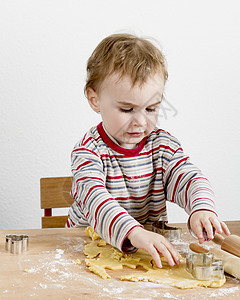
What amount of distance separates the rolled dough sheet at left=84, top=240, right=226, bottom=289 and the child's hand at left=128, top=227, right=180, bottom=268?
0.06 ft

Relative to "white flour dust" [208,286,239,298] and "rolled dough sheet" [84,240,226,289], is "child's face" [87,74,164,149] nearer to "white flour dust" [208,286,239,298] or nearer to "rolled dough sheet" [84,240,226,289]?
"rolled dough sheet" [84,240,226,289]

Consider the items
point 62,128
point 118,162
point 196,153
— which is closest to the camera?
point 118,162

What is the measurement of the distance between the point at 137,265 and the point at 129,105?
1.07 ft

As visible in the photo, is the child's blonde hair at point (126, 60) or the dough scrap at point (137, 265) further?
the child's blonde hair at point (126, 60)

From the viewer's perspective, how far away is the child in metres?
0.82

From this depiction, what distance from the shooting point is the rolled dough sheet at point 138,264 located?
66 centimetres

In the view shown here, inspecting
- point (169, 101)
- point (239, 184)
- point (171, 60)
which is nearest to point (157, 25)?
point (171, 60)

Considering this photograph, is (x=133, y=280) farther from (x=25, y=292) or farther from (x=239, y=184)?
(x=239, y=184)

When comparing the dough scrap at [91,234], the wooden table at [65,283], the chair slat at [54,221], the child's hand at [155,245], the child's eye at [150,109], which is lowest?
the chair slat at [54,221]

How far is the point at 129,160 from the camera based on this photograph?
989 mm

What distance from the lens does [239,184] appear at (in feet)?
6.13

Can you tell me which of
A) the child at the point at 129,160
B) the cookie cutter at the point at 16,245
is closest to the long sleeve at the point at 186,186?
the child at the point at 129,160

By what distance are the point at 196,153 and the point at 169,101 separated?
25cm

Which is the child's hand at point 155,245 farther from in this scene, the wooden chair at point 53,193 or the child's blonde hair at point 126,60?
the wooden chair at point 53,193
